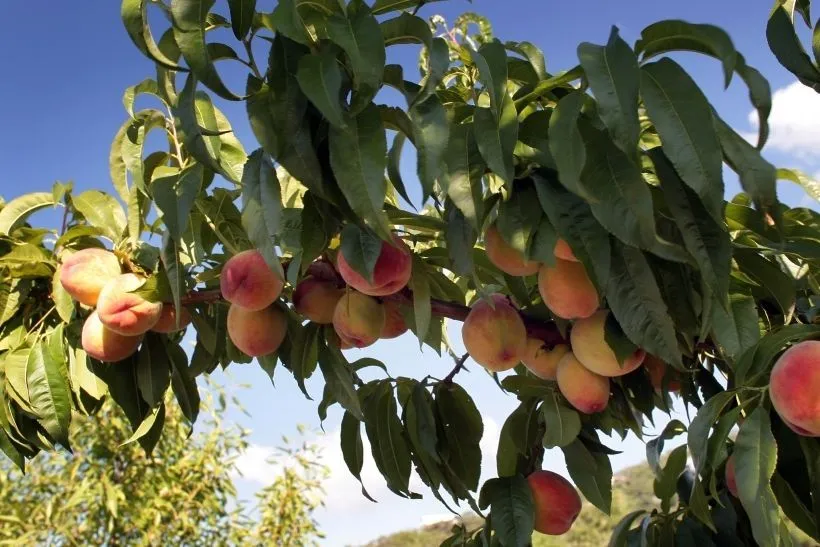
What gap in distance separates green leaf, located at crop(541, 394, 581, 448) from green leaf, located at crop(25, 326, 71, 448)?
69 centimetres

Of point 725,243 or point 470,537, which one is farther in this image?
point 470,537

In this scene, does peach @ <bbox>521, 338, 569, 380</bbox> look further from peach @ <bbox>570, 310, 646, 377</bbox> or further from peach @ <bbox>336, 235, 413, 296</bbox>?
peach @ <bbox>336, 235, 413, 296</bbox>

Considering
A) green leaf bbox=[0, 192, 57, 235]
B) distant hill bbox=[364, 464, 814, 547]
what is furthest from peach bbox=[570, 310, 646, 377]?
distant hill bbox=[364, 464, 814, 547]

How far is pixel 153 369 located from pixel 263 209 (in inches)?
22.0

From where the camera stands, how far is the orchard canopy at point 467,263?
27.6 inches

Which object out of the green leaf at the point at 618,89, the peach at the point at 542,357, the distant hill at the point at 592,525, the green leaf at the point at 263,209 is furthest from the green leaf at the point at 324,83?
the distant hill at the point at 592,525

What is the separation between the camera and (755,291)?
3.20 ft

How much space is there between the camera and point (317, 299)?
1.04m

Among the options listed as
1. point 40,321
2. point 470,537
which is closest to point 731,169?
point 470,537

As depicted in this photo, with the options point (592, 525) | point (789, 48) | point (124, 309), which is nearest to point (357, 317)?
point (124, 309)

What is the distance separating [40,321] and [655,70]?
1.01 meters

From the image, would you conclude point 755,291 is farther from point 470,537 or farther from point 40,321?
point 40,321

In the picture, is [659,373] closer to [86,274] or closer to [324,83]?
[324,83]

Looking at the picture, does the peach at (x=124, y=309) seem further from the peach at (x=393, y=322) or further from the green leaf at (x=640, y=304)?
the green leaf at (x=640, y=304)
